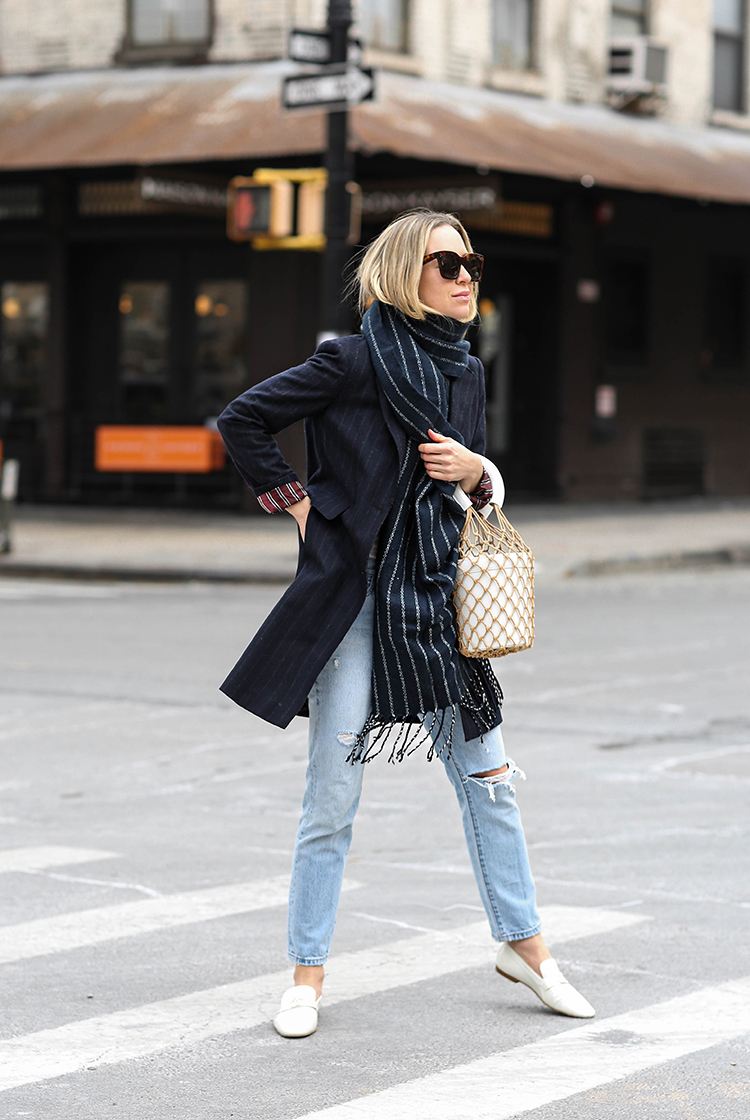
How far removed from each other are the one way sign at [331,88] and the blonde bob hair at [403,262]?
11.1 meters

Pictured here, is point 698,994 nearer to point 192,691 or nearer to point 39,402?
point 192,691

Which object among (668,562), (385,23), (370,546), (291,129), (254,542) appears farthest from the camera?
(385,23)

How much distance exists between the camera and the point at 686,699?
10.0 meters

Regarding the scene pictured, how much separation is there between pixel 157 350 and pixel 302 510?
1959cm

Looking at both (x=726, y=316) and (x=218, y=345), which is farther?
(x=726, y=316)

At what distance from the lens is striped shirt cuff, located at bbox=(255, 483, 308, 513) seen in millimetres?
4648

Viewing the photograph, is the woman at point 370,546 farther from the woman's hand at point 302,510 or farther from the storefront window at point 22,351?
the storefront window at point 22,351

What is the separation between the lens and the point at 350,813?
187 inches

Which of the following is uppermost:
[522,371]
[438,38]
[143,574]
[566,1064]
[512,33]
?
[512,33]

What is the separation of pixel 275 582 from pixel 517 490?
9789mm

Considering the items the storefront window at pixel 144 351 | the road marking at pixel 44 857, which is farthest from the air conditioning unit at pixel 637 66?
the road marking at pixel 44 857

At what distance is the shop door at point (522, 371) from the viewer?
82.5 ft

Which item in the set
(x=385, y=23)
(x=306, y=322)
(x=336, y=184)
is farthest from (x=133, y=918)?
(x=385, y=23)

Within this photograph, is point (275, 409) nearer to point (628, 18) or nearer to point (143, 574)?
point (143, 574)
